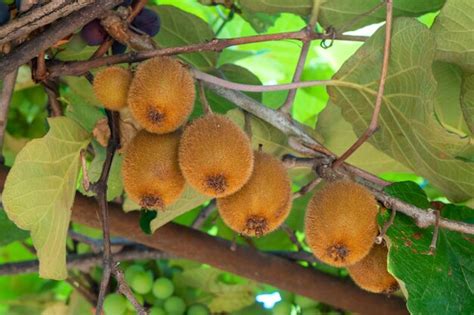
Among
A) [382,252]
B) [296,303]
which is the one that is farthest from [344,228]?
[296,303]

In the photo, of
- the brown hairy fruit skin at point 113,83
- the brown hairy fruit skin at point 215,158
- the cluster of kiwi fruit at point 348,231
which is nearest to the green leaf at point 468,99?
the cluster of kiwi fruit at point 348,231

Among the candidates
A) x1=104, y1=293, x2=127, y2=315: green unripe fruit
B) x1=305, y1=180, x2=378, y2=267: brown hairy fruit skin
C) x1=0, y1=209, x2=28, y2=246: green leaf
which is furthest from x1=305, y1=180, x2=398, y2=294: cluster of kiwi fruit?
x1=0, y1=209, x2=28, y2=246: green leaf

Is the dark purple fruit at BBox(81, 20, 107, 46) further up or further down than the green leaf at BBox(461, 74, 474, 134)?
further up

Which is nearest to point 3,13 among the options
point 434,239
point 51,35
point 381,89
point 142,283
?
point 51,35

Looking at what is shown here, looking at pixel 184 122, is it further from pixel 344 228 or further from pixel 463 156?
pixel 463 156

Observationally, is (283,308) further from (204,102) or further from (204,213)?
(204,102)

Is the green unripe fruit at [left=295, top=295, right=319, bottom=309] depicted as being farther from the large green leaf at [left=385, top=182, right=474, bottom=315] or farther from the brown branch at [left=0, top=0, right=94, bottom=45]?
the brown branch at [left=0, top=0, right=94, bottom=45]

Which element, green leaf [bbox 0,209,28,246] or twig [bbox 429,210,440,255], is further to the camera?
green leaf [bbox 0,209,28,246]
